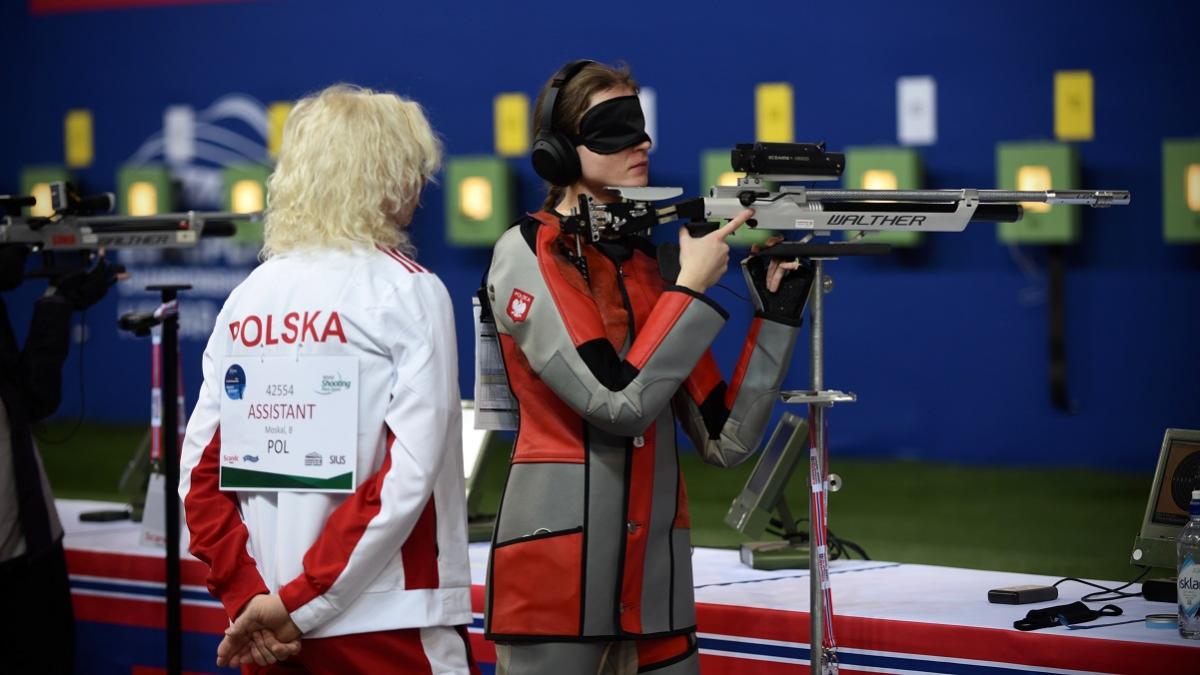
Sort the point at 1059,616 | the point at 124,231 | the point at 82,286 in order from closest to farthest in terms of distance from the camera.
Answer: the point at 1059,616, the point at 82,286, the point at 124,231

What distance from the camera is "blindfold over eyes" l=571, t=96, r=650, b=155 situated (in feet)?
6.93

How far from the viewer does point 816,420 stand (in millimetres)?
2242

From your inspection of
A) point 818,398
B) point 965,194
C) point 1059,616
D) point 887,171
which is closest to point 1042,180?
point 887,171

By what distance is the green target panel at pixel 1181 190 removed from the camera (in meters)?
5.34

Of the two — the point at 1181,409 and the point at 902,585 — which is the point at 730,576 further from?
the point at 1181,409

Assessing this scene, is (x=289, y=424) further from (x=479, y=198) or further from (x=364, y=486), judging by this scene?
(x=479, y=198)

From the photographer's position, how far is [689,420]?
2.21m

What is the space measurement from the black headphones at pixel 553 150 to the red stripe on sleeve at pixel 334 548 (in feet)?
1.69

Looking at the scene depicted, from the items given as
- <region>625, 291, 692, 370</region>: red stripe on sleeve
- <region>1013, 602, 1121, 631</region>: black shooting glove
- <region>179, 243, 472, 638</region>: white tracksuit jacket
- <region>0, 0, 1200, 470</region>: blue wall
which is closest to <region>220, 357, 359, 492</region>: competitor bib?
<region>179, 243, 472, 638</region>: white tracksuit jacket

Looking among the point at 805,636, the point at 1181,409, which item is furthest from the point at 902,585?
the point at 1181,409

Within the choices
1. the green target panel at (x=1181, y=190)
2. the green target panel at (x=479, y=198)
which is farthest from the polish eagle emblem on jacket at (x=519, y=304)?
the green target panel at (x=479, y=198)

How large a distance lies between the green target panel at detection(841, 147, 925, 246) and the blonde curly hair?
13.3 ft

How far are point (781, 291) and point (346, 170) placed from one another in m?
0.69

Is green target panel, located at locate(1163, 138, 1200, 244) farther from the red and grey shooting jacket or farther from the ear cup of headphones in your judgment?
the ear cup of headphones
